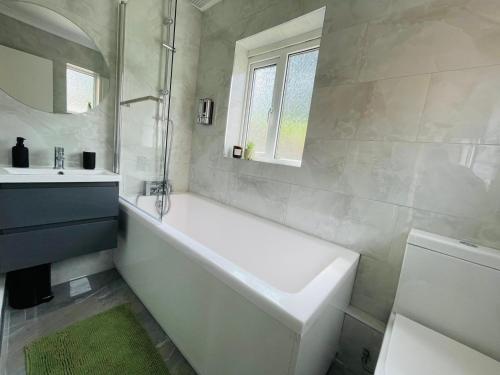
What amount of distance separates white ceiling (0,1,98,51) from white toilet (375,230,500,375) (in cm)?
248

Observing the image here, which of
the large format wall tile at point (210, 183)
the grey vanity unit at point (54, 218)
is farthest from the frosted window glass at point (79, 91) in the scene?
the large format wall tile at point (210, 183)

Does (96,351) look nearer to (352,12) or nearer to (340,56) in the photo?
(340,56)

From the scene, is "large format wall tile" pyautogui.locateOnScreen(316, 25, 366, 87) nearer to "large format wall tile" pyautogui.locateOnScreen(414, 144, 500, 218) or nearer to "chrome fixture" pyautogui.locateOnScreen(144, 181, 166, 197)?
"large format wall tile" pyautogui.locateOnScreen(414, 144, 500, 218)

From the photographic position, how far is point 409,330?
956 millimetres

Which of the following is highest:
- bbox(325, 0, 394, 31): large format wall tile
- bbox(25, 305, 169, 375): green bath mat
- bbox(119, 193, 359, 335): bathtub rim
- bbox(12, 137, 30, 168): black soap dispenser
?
bbox(325, 0, 394, 31): large format wall tile

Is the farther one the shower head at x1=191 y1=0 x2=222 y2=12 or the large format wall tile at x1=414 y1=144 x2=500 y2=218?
the shower head at x1=191 y1=0 x2=222 y2=12

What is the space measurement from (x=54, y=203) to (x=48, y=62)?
3.29 feet

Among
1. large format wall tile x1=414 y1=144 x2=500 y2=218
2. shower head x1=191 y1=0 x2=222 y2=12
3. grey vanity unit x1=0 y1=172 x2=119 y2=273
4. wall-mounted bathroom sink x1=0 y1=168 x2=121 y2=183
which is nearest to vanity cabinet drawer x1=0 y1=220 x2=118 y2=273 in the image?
grey vanity unit x1=0 y1=172 x2=119 y2=273

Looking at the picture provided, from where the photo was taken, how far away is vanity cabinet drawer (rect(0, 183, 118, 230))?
1.18m

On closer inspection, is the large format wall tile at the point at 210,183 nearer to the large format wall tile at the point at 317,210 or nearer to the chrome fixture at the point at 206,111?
the chrome fixture at the point at 206,111

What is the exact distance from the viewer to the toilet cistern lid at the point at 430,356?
78cm

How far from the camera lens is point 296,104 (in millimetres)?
1872

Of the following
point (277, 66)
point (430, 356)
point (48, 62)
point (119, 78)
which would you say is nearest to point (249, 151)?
point (277, 66)

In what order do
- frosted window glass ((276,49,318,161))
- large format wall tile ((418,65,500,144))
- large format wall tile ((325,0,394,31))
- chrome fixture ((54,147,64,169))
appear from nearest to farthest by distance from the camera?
1. large format wall tile ((418,65,500,144))
2. large format wall tile ((325,0,394,31))
3. chrome fixture ((54,147,64,169))
4. frosted window glass ((276,49,318,161))
